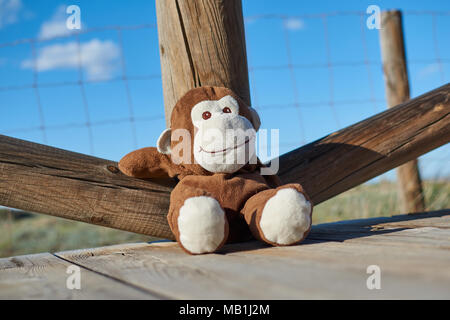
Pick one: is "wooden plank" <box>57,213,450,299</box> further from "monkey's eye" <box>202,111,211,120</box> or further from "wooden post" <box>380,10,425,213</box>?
"wooden post" <box>380,10,425,213</box>

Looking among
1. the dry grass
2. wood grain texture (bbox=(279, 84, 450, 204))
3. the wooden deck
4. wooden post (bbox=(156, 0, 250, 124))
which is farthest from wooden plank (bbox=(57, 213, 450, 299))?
the dry grass

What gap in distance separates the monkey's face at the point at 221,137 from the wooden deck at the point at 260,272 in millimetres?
278

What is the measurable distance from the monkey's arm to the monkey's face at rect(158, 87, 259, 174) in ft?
0.12

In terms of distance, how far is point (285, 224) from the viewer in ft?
4.13

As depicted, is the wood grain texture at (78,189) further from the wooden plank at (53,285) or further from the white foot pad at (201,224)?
the white foot pad at (201,224)

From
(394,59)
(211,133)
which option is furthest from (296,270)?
(394,59)

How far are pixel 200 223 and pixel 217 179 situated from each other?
0.90 ft

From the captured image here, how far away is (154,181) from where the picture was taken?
64.5 inches

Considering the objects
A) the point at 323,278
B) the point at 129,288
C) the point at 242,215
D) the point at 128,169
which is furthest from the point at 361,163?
the point at 129,288

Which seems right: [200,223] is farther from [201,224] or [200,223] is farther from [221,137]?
[221,137]

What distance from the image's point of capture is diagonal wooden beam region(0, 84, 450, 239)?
1.50m

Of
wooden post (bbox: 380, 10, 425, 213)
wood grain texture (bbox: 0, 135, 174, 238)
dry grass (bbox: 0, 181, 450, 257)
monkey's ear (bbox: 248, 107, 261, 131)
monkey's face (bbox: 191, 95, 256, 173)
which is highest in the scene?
wooden post (bbox: 380, 10, 425, 213)

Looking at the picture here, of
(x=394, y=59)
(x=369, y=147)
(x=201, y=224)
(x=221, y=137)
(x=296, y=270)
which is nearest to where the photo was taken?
(x=296, y=270)

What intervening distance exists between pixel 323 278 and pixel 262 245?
1.92 ft
